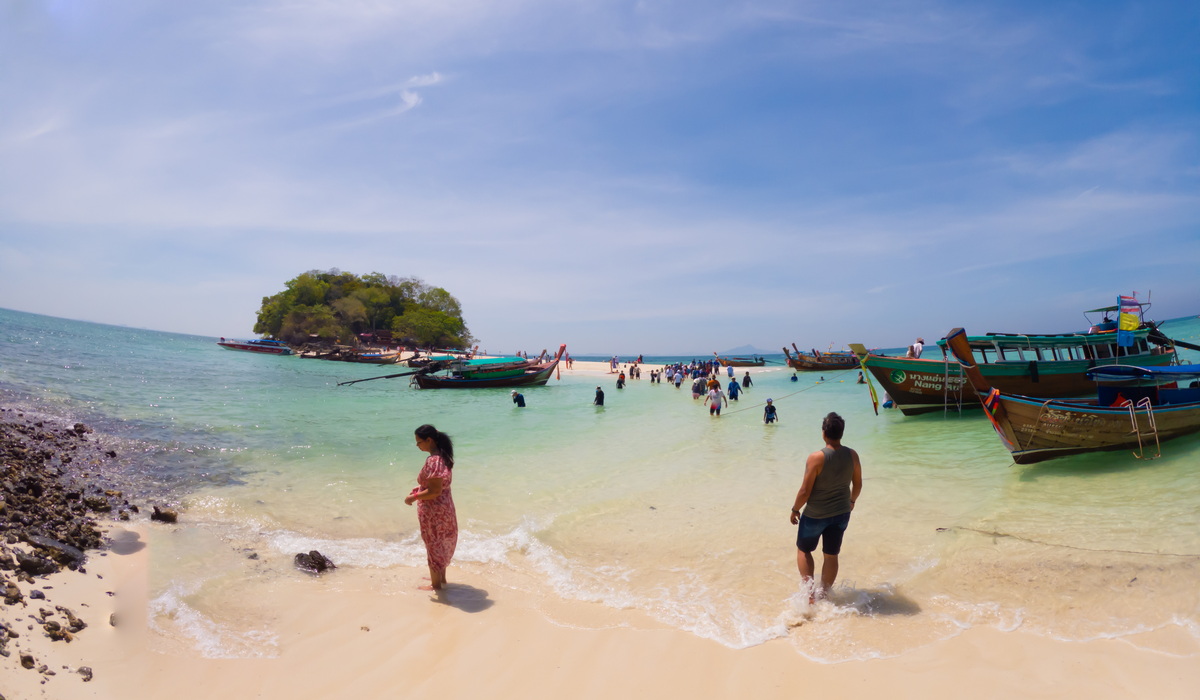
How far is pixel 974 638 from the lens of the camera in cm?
428

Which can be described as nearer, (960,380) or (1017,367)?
(1017,367)

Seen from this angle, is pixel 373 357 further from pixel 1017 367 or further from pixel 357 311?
pixel 1017 367

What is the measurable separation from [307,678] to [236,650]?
2.38 ft

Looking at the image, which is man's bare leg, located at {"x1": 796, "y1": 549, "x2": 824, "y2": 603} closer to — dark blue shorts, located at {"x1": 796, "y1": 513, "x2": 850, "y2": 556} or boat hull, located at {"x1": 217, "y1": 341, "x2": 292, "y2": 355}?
dark blue shorts, located at {"x1": 796, "y1": 513, "x2": 850, "y2": 556}

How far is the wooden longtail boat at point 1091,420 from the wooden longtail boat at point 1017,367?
5946 mm

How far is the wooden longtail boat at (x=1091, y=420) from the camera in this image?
9898mm

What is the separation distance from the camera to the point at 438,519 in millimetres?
5137

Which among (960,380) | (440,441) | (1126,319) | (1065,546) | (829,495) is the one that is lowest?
(1065,546)

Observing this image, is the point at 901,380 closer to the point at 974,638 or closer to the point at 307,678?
the point at 974,638

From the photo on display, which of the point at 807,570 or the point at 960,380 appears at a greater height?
the point at 960,380

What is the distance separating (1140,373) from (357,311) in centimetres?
8072

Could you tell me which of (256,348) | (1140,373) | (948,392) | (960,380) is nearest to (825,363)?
(948,392)

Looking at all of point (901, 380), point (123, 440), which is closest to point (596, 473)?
point (123, 440)

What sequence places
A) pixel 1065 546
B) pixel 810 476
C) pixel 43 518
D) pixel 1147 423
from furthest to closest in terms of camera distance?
pixel 1147 423 → pixel 1065 546 → pixel 43 518 → pixel 810 476
